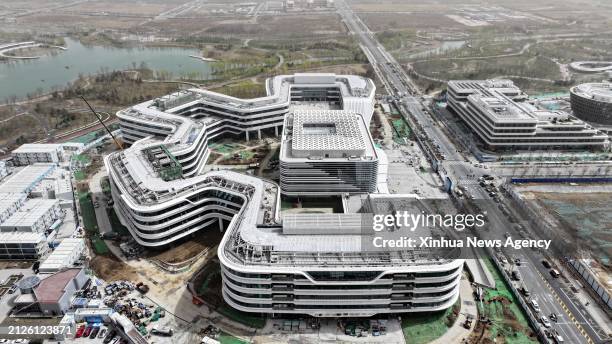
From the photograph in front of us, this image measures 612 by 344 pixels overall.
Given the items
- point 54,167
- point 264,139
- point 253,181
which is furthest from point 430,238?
point 54,167

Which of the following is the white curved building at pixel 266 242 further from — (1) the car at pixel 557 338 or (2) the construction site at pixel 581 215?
(2) the construction site at pixel 581 215

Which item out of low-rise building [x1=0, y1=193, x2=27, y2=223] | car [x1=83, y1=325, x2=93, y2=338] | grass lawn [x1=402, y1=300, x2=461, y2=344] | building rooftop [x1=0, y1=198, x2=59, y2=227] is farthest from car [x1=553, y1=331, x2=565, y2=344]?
low-rise building [x1=0, y1=193, x2=27, y2=223]

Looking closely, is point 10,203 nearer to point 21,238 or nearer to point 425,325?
point 21,238

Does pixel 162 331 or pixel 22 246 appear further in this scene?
pixel 22 246

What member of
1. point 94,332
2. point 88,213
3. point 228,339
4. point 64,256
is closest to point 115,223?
point 88,213

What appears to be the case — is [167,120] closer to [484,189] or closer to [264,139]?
[264,139]
